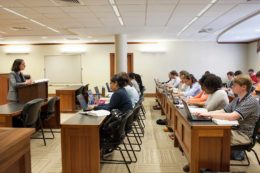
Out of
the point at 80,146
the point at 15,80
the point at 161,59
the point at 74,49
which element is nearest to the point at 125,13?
the point at 15,80

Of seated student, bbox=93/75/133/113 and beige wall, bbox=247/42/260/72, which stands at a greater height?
beige wall, bbox=247/42/260/72

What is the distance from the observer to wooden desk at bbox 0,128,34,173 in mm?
952

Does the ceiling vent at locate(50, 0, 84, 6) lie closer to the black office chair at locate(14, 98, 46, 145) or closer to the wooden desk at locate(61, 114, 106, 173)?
the black office chair at locate(14, 98, 46, 145)

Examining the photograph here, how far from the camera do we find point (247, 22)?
19.7ft

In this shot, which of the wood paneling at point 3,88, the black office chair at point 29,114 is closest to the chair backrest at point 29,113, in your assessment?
the black office chair at point 29,114

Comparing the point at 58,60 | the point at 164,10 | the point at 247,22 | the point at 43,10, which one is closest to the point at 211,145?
the point at 164,10

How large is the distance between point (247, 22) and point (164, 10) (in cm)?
254

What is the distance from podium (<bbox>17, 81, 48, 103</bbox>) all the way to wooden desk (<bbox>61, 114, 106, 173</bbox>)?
77.9 inches

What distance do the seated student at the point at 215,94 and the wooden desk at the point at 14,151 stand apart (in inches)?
103

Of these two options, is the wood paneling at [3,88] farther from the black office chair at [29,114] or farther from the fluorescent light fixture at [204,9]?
the fluorescent light fixture at [204,9]

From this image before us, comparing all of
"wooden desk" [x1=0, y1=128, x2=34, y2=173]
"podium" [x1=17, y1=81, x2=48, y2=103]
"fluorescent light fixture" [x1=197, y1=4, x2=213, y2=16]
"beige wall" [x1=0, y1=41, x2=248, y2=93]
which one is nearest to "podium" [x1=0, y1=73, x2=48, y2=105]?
"podium" [x1=17, y1=81, x2=48, y2=103]

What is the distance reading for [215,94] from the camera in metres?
3.32

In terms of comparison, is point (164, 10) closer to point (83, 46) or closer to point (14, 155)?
point (14, 155)

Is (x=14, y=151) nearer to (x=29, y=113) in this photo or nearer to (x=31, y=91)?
(x=29, y=113)
